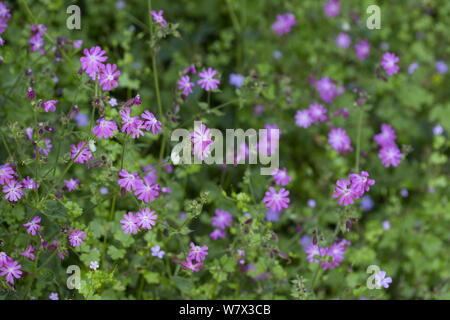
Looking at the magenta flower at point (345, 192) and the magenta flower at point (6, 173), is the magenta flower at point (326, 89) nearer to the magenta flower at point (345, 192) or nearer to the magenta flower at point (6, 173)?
the magenta flower at point (345, 192)

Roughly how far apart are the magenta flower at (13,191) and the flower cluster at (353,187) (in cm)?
103

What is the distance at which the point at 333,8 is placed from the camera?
3516 mm

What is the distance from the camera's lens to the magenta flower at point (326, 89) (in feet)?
9.53

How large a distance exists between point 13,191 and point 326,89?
1774 millimetres

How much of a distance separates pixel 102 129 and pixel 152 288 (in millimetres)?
834

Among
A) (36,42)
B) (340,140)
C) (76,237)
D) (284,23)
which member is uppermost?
(284,23)

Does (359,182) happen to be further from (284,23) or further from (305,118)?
(284,23)

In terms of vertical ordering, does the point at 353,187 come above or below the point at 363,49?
below

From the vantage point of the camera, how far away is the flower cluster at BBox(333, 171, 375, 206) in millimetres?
1814

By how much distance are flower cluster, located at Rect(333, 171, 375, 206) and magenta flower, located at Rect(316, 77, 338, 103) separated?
1.16m

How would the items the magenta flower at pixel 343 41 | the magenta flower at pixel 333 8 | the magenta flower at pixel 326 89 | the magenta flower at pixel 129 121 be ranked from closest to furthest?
the magenta flower at pixel 129 121 < the magenta flower at pixel 326 89 < the magenta flower at pixel 343 41 < the magenta flower at pixel 333 8

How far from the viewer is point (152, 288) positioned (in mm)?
2264

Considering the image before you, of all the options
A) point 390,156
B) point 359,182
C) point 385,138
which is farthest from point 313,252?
point 385,138

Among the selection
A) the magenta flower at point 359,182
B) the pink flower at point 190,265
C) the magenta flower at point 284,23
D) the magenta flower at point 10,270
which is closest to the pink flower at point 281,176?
the magenta flower at point 359,182
